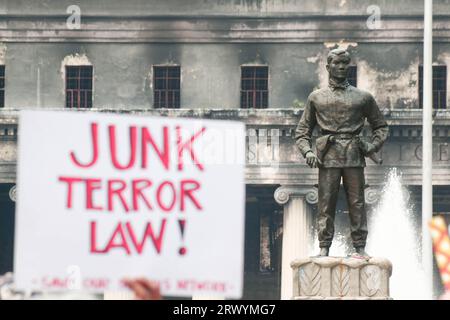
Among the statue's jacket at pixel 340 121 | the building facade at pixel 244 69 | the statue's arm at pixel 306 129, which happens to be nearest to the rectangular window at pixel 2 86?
the building facade at pixel 244 69

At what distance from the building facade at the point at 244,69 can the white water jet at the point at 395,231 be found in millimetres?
442

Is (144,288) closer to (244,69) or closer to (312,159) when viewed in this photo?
(312,159)

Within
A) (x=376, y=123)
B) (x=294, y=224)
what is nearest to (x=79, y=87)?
(x=294, y=224)

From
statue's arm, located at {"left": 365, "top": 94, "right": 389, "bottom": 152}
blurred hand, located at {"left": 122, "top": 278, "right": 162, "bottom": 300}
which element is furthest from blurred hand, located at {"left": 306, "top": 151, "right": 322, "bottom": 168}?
blurred hand, located at {"left": 122, "top": 278, "right": 162, "bottom": 300}

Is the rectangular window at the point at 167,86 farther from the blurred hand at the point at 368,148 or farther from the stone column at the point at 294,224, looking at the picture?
the blurred hand at the point at 368,148

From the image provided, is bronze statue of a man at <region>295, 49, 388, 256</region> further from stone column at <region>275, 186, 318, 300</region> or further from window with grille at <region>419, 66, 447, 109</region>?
window with grille at <region>419, 66, 447, 109</region>

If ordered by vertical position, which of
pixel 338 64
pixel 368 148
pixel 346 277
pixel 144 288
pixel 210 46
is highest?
pixel 210 46

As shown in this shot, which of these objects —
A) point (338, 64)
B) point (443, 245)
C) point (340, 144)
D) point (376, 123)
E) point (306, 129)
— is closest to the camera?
point (443, 245)

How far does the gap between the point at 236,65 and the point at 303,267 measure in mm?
40555

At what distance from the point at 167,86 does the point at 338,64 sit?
4089cm

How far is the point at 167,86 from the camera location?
209ft

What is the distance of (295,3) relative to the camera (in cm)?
6278

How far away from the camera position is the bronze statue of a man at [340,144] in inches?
910

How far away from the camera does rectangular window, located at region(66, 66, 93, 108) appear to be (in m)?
63.7
